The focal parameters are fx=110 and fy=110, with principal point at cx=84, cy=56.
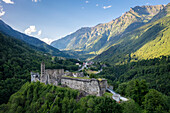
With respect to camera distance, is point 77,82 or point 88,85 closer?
point 88,85

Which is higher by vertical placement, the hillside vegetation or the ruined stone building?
the ruined stone building

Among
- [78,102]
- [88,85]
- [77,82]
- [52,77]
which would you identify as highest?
[52,77]

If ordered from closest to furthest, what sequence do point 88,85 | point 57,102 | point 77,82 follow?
point 57,102 → point 88,85 → point 77,82

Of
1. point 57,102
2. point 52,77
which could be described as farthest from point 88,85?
point 52,77

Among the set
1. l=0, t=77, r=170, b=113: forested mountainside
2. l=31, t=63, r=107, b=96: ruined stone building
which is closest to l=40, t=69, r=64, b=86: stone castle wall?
l=31, t=63, r=107, b=96: ruined stone building

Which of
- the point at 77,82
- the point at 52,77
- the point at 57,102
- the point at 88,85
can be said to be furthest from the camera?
the point at 52,77

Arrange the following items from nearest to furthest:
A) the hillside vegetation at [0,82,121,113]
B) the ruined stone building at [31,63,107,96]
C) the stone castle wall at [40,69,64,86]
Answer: the hillside vegetation at [0,82,121,113]
the ruined stone building at [31,63,107,96]
the stone castle wall at [40,69,64,86]

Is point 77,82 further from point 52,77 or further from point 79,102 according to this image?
point 52,77

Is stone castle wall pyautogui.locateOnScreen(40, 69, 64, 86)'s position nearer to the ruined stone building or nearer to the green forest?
the ruined stone building

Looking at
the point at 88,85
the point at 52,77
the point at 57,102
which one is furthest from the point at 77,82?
the point at 52,77

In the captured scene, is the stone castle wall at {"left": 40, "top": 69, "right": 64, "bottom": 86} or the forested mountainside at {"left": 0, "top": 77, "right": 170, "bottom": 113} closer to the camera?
the forested mountainside at {"left": 0, "top": 77, "right": 170, "bottom": 113}

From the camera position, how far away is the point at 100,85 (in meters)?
33.8

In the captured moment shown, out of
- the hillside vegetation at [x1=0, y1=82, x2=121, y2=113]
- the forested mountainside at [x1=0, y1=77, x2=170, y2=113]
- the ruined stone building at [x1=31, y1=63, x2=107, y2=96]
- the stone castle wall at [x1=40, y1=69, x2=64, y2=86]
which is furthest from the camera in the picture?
the stone castle wall at [x1=40, y1=69, x2=64, y2=86]

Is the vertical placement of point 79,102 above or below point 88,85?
below
